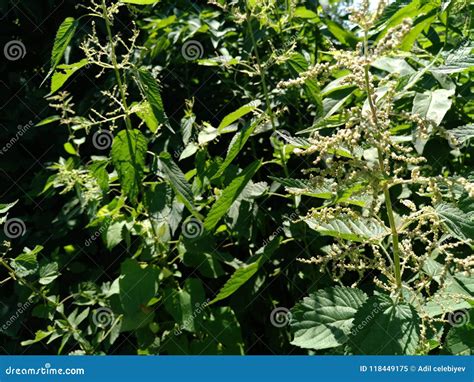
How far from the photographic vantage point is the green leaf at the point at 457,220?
5.08ft

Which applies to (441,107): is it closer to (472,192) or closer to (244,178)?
(472,192)

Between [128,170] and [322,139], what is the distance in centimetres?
94

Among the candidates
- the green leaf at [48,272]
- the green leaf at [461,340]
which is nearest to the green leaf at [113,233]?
the green leaf at [48,272]

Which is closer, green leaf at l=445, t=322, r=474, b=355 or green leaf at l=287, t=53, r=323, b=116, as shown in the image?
green leaf at l=445, t=322, r=474, b=355

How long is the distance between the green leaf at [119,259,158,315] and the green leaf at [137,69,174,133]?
67cm

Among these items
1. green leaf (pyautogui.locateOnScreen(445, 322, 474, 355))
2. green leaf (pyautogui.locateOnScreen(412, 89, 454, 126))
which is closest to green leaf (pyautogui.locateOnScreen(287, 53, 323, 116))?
green leaf (pyautogui.locateOnScreen(412, 89, 454, 126))

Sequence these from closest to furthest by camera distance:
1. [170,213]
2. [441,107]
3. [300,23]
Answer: [441,107] → [170,213] → [300,23]

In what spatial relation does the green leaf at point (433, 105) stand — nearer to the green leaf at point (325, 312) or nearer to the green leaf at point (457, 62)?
the green leaf at point (457, 62)

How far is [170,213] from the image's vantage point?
2512 millimetres

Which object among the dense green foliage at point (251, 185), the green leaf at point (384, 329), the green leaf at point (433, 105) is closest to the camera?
the green leaf at point (384, 329)

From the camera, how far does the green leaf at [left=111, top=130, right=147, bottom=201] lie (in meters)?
2.33

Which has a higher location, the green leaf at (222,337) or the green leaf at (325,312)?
the green leaf at (325,312)

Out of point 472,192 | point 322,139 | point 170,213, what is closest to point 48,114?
point 170,213

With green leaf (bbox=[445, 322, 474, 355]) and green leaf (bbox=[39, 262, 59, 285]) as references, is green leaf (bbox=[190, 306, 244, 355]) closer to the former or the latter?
green leaf (bbox=[39, 262, 59, 285])
